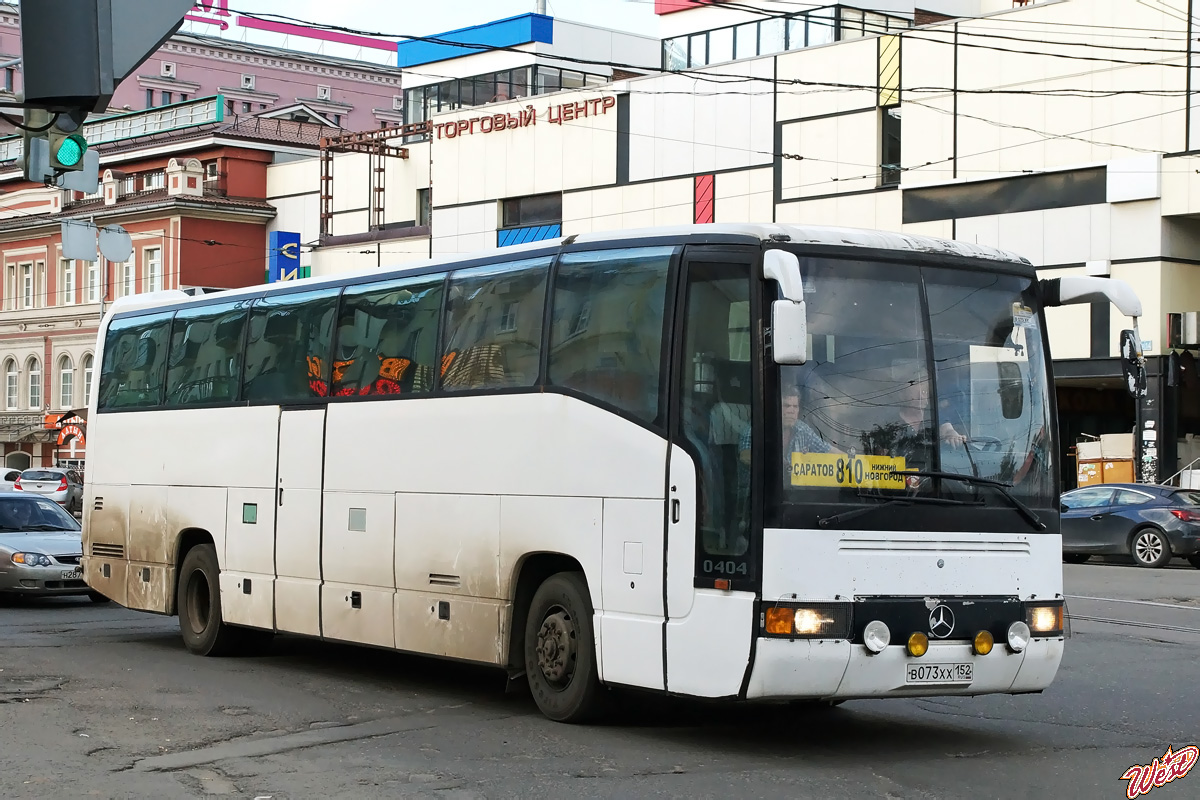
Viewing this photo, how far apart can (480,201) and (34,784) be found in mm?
52943

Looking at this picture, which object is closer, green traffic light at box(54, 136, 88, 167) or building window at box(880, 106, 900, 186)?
green traffic light at box(54, 136, 88, 167)

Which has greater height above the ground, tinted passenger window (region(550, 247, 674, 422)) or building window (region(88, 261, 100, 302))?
building window (region(88, 261, 100, 302))

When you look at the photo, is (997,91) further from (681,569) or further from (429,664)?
(681,569)

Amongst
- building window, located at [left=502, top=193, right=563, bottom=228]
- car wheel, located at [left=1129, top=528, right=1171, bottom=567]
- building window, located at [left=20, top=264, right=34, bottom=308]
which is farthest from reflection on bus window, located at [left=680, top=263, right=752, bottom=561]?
building window, located at [left=20, top=264, right=34, bottom=308]

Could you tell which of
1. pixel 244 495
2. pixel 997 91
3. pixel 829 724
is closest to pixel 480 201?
pixel 997 91

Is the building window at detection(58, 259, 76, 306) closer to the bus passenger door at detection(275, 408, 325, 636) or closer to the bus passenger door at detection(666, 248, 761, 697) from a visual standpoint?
the bus passenger door at detection(275, 408, 325, 636)

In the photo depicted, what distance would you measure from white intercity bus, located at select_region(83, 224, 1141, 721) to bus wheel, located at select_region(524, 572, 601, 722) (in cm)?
2

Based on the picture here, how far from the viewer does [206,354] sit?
15.4m

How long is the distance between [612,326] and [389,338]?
110 inches

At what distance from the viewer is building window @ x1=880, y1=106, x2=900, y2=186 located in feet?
158

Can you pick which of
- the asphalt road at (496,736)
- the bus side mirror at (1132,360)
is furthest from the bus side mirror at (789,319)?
the bus side mirror at (1132,360)

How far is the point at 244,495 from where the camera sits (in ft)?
47.6

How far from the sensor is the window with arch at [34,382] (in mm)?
75438

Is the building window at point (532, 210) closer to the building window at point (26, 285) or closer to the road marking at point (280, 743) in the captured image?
the building window at point (26, 285)
